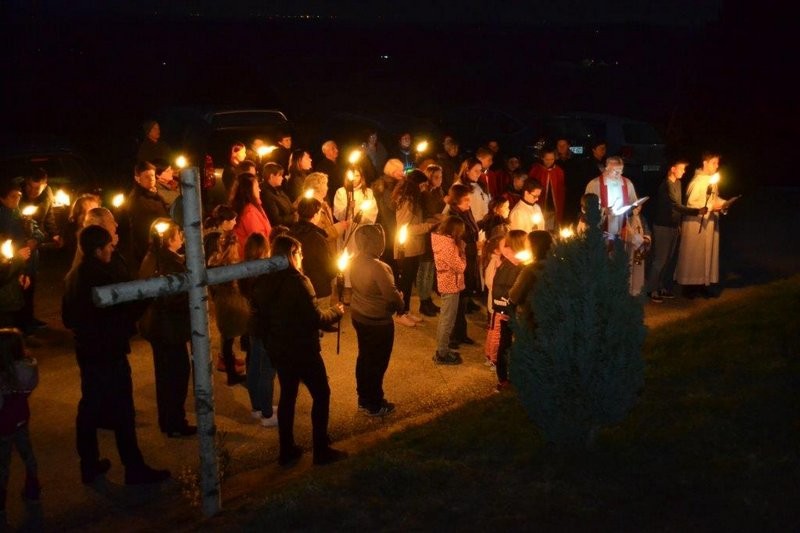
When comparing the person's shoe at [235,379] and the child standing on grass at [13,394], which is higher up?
the child standing on grass at [13,394]

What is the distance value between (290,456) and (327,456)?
0.98ft

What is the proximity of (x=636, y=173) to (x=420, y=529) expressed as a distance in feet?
51.4

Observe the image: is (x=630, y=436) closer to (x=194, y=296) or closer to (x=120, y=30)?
(x=194, y=296)

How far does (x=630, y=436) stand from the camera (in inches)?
262

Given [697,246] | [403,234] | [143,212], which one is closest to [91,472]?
[143,212]

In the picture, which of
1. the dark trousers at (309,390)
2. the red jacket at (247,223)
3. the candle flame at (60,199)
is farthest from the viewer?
the candle flame at (60,199)

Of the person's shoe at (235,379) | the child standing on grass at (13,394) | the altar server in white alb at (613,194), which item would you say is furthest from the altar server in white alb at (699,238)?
the child standing on grass at (13,394)

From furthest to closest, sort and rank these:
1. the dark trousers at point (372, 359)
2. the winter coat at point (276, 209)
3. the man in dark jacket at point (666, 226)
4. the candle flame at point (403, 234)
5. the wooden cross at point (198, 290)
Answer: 1. the man in dark jacket at point (666, 226)
2. the winter coat at point (276, 209)
3. the candle flame at point (403, 234)
4. the dark trousers at point (372, 359)
5. the wooden cross at point (198, 290)

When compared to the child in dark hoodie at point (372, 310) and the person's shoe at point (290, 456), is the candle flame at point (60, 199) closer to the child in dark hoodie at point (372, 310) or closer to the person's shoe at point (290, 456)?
the child in dark hoodie at point (372, 310)

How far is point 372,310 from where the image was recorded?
325 inches

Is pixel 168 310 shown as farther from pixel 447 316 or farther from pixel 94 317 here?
pixel 447 316

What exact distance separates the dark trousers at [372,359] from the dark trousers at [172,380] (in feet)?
4.88

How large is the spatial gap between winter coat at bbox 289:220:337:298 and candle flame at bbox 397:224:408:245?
5.32 ft

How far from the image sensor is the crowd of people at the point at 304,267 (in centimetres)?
698
